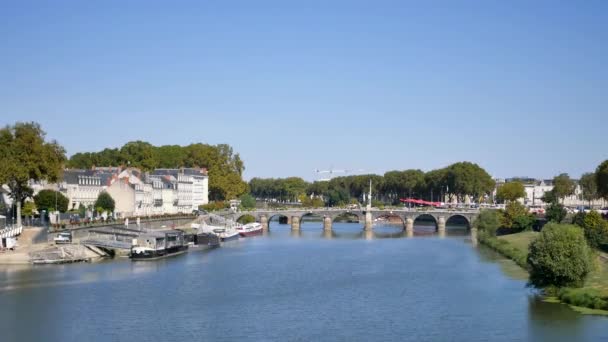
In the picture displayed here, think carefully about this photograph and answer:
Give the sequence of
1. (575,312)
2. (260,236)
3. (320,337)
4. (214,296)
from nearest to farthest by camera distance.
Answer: (320,337)
(575,312)
(214,296)
(260,236)

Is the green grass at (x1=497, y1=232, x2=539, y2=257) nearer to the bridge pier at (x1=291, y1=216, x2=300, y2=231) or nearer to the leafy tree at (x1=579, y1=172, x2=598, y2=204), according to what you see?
the bridge pier at (x1=291, y1=216, x2=300, y2=231)

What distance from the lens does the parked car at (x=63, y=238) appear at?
7069cm

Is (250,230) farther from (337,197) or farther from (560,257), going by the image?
(337,197)

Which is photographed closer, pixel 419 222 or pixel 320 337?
pixel 320 337

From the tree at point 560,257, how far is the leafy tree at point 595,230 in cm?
1992

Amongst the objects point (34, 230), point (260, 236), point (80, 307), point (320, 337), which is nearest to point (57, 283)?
point (80, 307)

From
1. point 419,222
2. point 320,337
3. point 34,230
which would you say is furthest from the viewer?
point 419,222

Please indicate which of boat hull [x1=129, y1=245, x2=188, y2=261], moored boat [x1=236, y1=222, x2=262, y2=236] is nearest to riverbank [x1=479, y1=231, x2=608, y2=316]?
boat hull [x1=129, y1=245, x2=188, y2=261]

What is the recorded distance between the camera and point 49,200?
8294 centimetres

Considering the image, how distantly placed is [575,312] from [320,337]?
12.9m

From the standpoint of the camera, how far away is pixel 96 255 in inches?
2798

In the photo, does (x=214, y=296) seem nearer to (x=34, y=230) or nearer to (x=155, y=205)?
(x=34, y=230)

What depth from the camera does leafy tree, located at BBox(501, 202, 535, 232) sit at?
327 ft

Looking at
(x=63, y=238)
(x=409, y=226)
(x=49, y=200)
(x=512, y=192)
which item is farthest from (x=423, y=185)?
(x=63, y=238)
